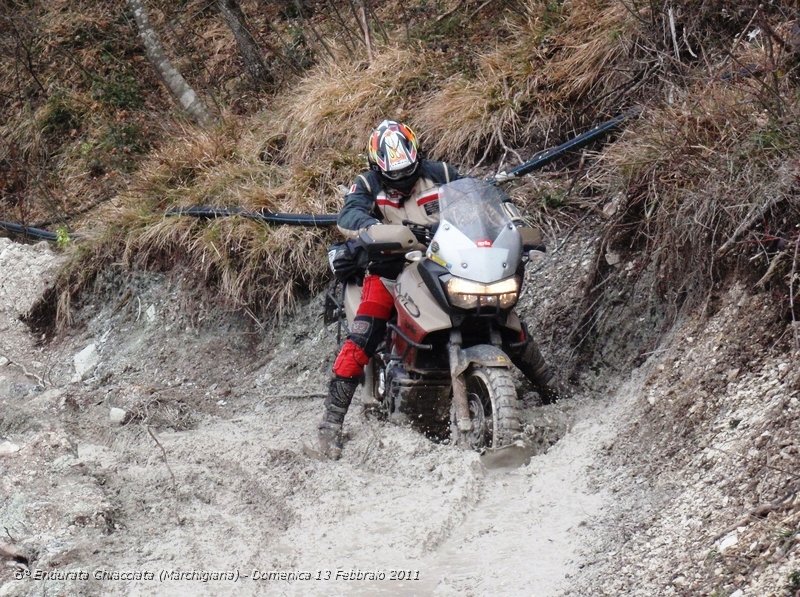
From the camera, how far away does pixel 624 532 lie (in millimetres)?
4145

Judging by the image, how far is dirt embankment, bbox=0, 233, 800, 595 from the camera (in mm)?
3879

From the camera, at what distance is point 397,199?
6531 millimetres

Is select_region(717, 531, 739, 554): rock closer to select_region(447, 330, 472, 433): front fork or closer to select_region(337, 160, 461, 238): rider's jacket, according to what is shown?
select_region(447, 330, 472, 433): front fork

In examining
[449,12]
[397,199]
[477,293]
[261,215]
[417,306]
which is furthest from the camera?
[449,12]

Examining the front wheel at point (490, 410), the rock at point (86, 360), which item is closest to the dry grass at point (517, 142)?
the rock at point (86, 360)

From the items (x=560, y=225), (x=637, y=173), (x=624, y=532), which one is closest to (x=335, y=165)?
(x=560, y=225)

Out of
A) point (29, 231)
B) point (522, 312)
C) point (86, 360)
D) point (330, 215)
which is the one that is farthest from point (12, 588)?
point (29, 231)

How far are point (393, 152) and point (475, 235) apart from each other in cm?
92

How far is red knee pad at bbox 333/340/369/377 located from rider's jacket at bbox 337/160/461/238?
0.75m

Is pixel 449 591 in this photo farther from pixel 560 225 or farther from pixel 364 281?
pixel 560 225

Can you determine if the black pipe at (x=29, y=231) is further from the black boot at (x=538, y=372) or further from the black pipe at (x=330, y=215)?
the black boot at (x=538, y=372)

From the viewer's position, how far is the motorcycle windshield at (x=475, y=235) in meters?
5.64

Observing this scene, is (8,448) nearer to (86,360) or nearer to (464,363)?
(464,363)

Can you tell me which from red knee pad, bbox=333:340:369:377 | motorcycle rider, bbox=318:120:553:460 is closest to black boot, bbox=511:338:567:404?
motorcycle rider, bbox=318:120:553:460
